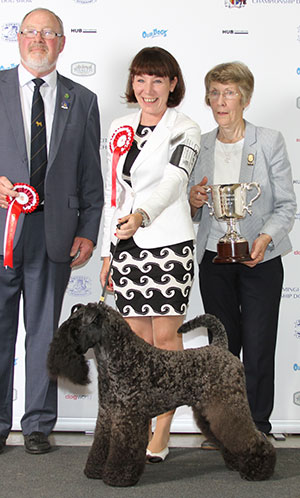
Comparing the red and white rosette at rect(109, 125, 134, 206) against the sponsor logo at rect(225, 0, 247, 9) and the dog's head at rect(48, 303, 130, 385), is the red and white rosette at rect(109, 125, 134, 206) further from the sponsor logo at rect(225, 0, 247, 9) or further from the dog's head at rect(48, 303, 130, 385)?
the sponsor logo at rect(225, 0, 247, 9)

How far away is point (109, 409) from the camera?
95.0 inches

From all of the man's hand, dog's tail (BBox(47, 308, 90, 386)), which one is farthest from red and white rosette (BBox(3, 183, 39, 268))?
dog's tail (BBox(47, 308, 90, 386))

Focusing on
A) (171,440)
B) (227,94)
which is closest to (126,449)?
(171,440)

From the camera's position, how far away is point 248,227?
9.98 feet

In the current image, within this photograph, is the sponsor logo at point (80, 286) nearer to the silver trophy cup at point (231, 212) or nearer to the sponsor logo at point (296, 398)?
the silver trophy cup at point (231, 212)

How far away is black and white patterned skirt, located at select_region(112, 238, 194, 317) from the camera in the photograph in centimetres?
271

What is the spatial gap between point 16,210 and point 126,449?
3.72 feet

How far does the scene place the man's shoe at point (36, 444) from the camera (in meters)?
2.94

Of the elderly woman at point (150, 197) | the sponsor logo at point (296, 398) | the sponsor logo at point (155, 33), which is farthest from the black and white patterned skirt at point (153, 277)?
the sponsor logo at point (155, 33)

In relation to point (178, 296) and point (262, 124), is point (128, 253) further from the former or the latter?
point (262, 124)

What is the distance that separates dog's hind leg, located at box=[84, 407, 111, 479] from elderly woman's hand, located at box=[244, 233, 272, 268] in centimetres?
99

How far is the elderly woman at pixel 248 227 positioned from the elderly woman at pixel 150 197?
31 cm

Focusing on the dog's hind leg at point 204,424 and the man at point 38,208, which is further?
the man at point 38,208

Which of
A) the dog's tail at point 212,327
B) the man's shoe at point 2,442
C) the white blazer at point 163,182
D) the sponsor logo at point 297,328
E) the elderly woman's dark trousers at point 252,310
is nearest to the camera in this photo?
the dog's tail at point 212,327
